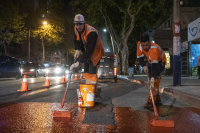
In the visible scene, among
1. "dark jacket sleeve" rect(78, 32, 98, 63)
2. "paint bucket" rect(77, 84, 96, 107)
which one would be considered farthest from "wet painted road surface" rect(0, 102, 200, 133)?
"dark jacket sleeve" rect(78, 32, 98, 63)

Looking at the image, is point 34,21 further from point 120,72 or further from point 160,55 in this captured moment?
point 160,55

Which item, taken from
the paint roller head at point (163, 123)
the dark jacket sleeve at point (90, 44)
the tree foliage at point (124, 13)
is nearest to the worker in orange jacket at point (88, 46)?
the dark jacket sleeve at point (90, 44)

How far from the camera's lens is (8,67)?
18375mm

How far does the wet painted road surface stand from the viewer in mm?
4227

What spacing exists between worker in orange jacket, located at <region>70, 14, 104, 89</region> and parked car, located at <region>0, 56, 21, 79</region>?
43.4 ft

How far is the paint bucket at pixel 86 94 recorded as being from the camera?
224 inches

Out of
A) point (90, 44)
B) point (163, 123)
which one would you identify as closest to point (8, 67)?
point (90, 44)

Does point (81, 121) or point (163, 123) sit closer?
point (163, 123)

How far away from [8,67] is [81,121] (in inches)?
600

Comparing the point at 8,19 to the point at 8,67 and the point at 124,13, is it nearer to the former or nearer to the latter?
the point at 124,13

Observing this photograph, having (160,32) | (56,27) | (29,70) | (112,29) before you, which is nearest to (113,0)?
(112,29)

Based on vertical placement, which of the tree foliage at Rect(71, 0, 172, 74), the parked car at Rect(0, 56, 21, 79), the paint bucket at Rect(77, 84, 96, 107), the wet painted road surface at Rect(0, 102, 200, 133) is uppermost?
the tree foliage at Rect(71, 0, 172, 74)

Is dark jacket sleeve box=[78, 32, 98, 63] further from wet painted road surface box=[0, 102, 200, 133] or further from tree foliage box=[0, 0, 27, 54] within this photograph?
tree foliage box=[0, 0, 27, 54]

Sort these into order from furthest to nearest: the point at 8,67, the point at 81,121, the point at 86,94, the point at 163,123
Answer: the point at 8,67 → the point at 86,94 → the point at 81,121 → the point at 163,123
